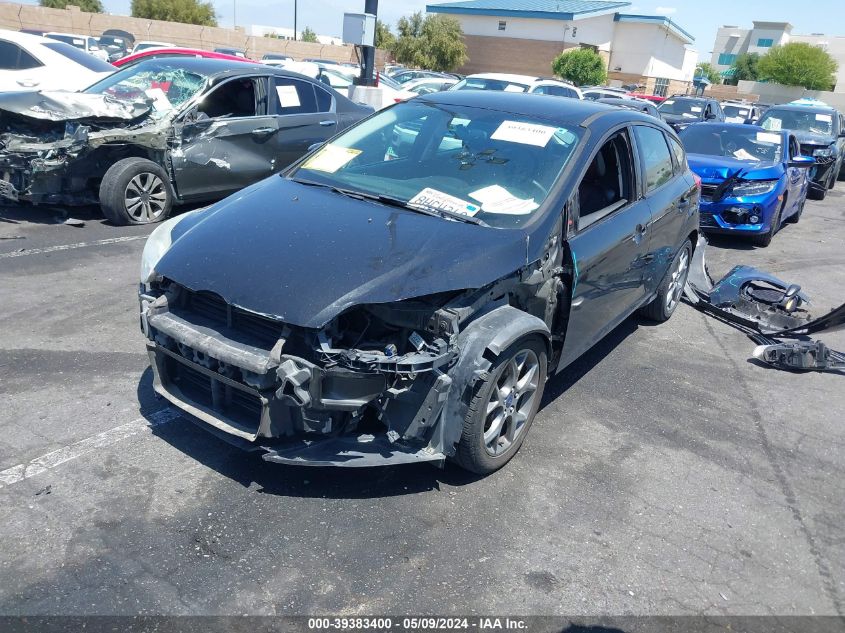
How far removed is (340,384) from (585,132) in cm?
234

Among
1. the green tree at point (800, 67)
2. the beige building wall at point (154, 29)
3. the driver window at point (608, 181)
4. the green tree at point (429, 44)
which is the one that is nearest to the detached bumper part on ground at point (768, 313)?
the driver window at point (608, 181)

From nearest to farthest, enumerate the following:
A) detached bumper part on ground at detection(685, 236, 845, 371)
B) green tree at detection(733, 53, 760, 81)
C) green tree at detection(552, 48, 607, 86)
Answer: detached bumper part on ground at detection(685, 236, 845, 371), green tree at detection(552, 48, 607, 86), green tree at detection(733, 53, 760, 81)

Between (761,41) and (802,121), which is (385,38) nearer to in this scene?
(802,121)

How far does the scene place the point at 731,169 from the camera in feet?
30.5

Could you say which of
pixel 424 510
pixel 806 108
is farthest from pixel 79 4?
pixel 424 510

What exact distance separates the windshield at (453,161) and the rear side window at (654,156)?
0.94 metres

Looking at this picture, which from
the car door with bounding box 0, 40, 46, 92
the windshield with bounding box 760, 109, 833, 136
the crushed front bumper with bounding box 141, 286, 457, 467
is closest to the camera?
the crushed front bumper with bounding box 141, 286, 457, 467

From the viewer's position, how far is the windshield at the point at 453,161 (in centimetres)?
401

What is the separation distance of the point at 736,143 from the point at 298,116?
244 inches

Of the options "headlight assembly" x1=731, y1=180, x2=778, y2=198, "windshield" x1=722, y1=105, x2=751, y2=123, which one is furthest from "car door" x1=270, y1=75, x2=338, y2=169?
"windshield" x1=722, y1=105, x2=751, y2=123

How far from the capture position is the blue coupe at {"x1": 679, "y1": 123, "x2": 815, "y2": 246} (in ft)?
30.2

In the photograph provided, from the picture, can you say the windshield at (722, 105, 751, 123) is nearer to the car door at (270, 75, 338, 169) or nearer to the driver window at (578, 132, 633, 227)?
the car door at (270, 75, 338, 169)

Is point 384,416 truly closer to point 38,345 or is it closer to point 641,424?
point 641,424

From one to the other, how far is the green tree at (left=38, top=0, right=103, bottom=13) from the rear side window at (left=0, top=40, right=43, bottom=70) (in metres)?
51.1
